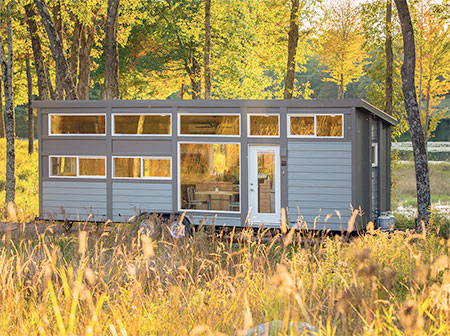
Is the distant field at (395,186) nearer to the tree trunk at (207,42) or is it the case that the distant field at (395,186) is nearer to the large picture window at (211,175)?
the large picture window at (211,175)

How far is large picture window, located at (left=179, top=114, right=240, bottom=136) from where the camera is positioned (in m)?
12.5

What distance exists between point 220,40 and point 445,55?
10313 mm

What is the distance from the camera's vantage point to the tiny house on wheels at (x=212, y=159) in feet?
39.7

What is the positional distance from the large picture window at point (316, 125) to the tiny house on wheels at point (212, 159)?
18mm

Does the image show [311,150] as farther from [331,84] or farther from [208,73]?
[331,84]

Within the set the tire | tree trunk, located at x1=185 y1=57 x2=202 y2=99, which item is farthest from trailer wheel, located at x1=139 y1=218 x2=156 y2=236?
tree trunk, located at x1=185 y1=57 x2=202 y2=99

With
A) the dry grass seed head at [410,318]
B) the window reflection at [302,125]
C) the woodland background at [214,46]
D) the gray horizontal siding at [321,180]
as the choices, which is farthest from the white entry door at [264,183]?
the dry grass seed head at [410,318]

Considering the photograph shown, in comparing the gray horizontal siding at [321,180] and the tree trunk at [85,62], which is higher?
the tree trunk at [85,62]

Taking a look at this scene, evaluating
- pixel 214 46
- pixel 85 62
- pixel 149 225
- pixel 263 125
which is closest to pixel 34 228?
pixel 149 225

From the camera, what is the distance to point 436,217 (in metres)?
13.7

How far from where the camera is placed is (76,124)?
43.3ft

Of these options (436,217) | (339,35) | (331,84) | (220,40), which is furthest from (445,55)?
(331,84)

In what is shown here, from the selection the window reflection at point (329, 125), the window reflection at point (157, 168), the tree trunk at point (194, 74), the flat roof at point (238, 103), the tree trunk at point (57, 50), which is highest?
the tree trunk at point (194, 74)

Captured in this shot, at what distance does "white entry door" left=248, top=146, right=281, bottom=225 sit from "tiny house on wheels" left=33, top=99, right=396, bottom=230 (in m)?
0.02
